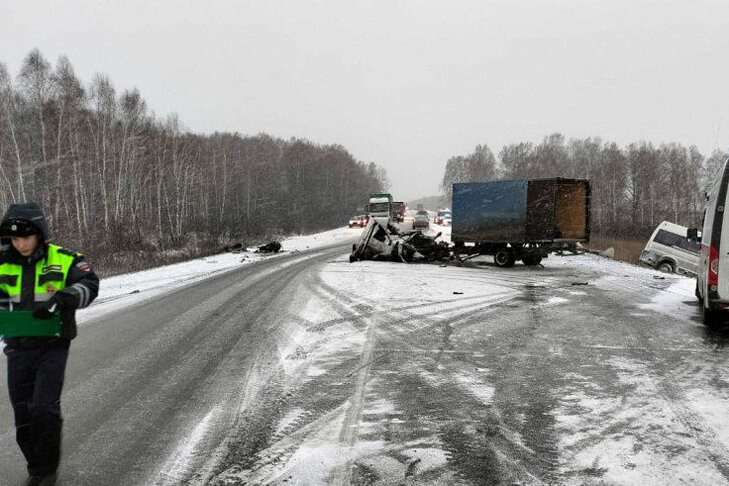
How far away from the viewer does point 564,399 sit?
4703 mm

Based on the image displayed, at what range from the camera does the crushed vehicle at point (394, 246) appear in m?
18.6

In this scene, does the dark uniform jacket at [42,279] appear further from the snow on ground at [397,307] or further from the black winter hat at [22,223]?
the snow on ground at [397,307]

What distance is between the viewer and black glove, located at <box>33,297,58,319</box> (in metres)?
3.06

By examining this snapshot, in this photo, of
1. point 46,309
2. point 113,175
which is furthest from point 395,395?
point 113,175

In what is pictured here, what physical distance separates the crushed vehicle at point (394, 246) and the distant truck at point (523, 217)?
966 millimetres

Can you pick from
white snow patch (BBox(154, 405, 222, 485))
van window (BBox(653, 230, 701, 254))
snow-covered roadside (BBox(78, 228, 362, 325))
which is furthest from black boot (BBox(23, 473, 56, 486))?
van window (BBox(653, 230, 701, 254))

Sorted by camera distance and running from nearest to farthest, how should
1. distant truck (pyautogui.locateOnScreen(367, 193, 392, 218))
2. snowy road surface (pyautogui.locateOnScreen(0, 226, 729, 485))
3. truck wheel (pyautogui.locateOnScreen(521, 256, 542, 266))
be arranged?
snowy road surface (pyautogui.locateOnScreen(0, 226, 729, 485)) < truck wheel (pyautogui.locateOnScreen(521, 256, 542, 266)) < distant truck (pyautogui.locateOnScreen(367, 193, 392, 218))

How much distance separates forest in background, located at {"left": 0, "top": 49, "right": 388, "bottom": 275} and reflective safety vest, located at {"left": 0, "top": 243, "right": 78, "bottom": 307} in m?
17.9

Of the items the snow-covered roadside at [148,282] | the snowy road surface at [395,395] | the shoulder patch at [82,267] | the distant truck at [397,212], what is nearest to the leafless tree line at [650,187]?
the distant truck at [397,212]

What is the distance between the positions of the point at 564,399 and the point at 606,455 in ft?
3.86

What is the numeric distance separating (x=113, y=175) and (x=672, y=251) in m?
43.1

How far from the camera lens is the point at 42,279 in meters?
3.21

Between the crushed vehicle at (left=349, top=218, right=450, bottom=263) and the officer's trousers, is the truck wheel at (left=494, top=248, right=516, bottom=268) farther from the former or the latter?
the officer's trousers

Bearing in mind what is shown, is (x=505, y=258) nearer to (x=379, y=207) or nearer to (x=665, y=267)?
(x=665, y=267)
